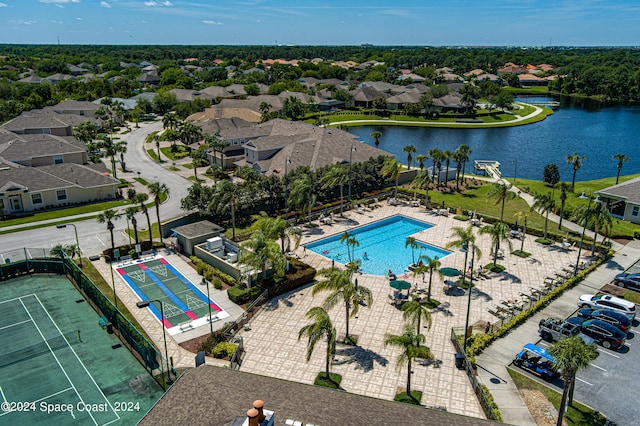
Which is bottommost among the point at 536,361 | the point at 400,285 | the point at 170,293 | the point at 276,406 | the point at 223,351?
the point at 170,293

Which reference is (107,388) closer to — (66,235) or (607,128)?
(66,235)

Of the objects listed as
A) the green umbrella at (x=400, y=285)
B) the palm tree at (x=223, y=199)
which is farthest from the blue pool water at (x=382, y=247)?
the palm tree at (x=223, y=199)

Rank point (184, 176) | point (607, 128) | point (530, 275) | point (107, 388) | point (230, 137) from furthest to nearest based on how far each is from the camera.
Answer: point (607, 128)
point (230, 137)
point (184, 176)
point (530, 275)
point (107, 388)

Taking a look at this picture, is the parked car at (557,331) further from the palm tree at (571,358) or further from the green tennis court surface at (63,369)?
the green tennis court surface at (63,369)

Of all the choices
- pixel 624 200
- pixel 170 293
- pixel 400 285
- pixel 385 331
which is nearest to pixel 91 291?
pixel 170 293

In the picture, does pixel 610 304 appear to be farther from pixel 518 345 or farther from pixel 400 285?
pixel 400 285

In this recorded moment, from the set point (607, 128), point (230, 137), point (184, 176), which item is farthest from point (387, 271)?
point (607, 128)
